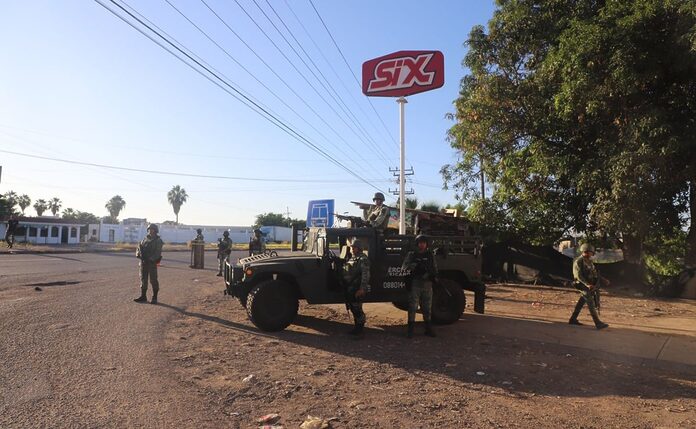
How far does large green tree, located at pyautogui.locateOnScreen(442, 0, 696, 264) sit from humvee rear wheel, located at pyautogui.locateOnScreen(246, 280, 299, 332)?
26.9 feet

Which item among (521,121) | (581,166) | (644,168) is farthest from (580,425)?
(521,121)

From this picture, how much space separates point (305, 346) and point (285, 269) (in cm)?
140

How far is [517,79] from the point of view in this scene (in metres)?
14.7

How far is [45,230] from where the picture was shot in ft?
171

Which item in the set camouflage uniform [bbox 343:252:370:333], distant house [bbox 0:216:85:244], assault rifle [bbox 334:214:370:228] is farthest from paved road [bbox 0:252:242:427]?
distant house [bbox 0:216:85:244]

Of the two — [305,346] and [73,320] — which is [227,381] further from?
[73,320]

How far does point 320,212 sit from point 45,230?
50710 millimetres

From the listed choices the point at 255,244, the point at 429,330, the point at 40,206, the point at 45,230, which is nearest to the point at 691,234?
the point at 429,330

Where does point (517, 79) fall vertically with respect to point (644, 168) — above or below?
above

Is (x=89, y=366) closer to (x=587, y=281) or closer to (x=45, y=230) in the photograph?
(x=587, y=281)

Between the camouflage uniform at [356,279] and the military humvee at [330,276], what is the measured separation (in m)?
0.40

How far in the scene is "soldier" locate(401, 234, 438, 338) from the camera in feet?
25.2

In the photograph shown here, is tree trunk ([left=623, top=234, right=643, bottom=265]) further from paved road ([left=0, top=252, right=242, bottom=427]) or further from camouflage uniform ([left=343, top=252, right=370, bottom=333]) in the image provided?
paved road ([left=0, top=252, right=242, bottom=427])

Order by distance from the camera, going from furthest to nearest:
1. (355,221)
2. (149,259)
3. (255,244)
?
(255,244)
(149,259)
(355,221)
